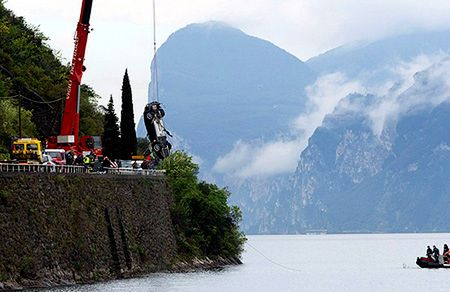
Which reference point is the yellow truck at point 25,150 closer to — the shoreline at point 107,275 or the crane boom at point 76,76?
the crane boom at point 76,76

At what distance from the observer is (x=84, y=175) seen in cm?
8962

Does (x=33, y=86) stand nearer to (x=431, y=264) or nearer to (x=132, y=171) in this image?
(x=132, y=171)

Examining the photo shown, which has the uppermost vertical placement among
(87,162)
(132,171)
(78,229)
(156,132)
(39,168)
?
(156,132)

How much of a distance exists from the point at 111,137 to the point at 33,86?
1282 centimetres

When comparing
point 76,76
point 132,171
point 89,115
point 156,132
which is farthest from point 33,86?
point 76,76

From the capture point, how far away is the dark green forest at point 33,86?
13175cm

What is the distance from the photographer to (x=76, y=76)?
99.4 meters

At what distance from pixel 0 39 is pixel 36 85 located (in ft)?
23.3

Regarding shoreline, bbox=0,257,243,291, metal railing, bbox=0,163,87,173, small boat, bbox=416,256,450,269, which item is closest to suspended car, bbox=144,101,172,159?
shoreline, bbox=0,257,243,291

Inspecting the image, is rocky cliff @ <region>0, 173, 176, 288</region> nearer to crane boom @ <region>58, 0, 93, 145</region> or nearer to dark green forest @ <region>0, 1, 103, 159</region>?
crane boom @ <region>58, 0, 93, 145</region>

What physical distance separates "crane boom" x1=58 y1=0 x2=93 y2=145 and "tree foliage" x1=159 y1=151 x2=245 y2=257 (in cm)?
1980

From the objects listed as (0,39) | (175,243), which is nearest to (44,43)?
(0,39)

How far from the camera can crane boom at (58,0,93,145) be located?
97875 mm

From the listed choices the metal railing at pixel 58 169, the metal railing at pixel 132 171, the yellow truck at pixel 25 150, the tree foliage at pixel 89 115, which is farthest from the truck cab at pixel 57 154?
the tree foliage at pixel 89 115
